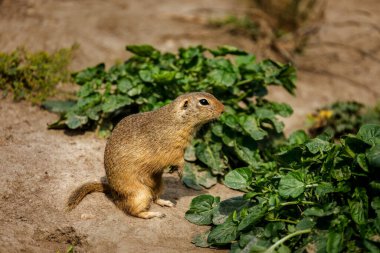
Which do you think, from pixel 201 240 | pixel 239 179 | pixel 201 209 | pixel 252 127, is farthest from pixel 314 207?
pixel 252 127

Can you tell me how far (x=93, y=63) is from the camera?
27.1 ft

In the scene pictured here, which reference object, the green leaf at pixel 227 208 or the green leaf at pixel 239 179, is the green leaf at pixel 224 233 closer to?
the green leaf at pixel 227 208

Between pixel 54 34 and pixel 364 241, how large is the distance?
6681 millimetres

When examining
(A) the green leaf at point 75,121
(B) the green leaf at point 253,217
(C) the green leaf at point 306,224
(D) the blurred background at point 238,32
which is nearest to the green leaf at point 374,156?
(C) the green leaf at point 306,224

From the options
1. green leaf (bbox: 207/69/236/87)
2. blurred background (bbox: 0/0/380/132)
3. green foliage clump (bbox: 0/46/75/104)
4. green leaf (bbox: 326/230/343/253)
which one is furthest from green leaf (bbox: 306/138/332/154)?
green foliage clump (bbox: 0/46/75/104)

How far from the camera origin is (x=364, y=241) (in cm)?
382

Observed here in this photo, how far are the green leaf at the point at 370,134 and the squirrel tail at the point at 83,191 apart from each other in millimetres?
2653

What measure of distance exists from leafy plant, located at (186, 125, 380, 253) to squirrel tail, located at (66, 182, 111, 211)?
1217 mm

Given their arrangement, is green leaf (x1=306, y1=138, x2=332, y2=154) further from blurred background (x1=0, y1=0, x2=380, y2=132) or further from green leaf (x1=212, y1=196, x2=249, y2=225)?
blurred background (x1=0, y1=0, x2=380, y2=132)

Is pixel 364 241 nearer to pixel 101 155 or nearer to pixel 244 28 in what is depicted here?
pixel 101 155

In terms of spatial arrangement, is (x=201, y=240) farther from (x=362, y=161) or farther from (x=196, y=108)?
(x=362, y=161)

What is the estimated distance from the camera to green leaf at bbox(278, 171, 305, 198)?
425 cm

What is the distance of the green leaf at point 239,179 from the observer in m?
4.59

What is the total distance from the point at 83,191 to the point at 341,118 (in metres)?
4.72
